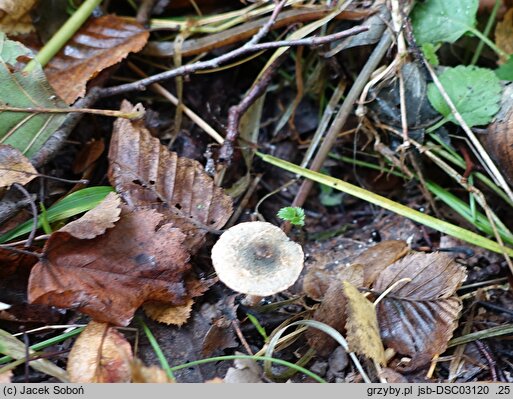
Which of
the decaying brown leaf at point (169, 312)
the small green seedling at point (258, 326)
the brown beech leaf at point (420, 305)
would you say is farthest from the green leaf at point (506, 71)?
the decaying brown leaf at point (169, 312)

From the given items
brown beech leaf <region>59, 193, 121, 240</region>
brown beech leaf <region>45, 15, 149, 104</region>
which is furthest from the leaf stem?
brown beech leaf <region>59, 193, 121, 240</region>

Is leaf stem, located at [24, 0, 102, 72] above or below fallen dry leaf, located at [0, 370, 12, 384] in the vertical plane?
above

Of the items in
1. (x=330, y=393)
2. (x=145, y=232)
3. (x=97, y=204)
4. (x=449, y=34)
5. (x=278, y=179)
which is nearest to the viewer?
(x=330, y=393)

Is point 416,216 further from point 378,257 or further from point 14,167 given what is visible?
point 14,167

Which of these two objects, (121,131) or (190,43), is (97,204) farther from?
(190,43)

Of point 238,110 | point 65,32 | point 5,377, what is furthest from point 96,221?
point 65,32

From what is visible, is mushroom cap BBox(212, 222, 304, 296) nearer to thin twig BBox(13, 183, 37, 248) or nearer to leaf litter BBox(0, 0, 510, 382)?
leaf litter BBox(0, 0, 510, 382)

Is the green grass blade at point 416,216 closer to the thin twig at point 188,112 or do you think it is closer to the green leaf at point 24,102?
the thin twig at point 188,112

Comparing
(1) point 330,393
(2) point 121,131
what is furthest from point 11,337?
(1) point 330,393
